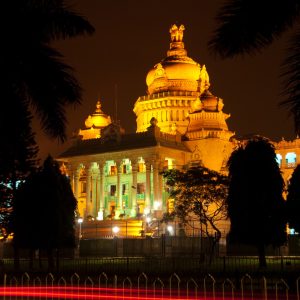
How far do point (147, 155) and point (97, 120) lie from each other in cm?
2719

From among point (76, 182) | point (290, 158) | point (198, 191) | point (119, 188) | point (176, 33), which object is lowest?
point (198, 191)

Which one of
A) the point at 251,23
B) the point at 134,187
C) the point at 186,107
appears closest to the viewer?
the point at 251,23

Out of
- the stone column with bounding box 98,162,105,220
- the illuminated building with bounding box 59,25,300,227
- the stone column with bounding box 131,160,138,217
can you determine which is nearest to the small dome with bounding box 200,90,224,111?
the illuminated building with bounding box 59,25,300,227

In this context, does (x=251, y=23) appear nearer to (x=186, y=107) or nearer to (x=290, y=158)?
(x=290, y=158)

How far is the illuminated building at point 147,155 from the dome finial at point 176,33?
11.9 meters

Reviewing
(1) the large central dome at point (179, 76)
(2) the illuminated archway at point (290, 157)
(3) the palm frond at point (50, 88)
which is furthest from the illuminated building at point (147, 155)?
(3) the palm frond at point (50, 88)

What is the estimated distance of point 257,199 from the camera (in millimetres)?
38719

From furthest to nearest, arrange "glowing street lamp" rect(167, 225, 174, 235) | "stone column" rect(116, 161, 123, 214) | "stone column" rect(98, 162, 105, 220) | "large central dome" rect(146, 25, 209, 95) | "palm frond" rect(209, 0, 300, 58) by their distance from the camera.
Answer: "large central dome" rect(146, 25, 209, 95) → "stone column" rect(98, 162, 105, 220) → "stone column" rect(116, 161, 123, 214) → "glowing street lamp" rect(167, 225, 174, 235) → "palm frond" rect(209, 0, 300, 58)

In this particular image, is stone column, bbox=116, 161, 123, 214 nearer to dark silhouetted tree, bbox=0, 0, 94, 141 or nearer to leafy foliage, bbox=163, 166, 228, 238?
leafy foliage, bbox=163, 166, 228, 238

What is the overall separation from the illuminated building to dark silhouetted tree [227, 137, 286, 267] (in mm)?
35561

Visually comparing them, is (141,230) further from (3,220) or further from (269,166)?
(269,166)

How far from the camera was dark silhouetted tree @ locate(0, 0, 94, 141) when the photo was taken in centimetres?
1234

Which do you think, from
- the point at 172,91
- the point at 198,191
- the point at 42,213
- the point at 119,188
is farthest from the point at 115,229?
the point at 172,91

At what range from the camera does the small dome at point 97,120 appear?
347 feet
